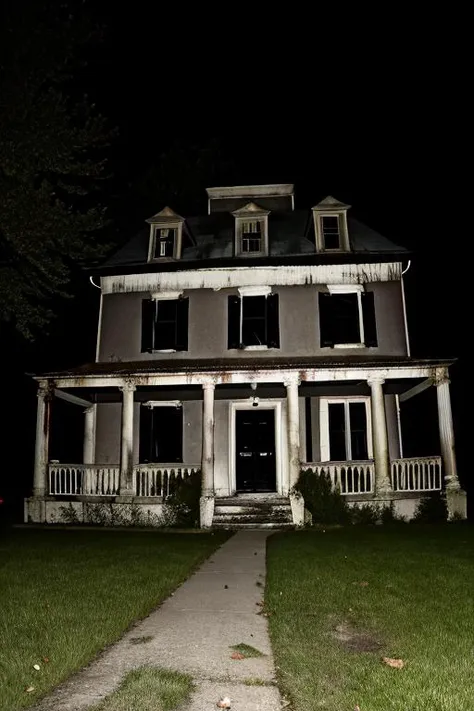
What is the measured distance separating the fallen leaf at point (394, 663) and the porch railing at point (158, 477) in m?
11.0

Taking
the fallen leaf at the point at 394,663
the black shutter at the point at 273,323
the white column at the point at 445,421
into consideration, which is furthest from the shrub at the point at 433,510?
the fallen leaf at the point at 394,663

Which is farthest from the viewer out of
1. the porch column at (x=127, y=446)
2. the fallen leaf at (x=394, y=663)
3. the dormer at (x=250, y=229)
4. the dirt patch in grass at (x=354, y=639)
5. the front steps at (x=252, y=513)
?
the dormer at (x=250, y=229)

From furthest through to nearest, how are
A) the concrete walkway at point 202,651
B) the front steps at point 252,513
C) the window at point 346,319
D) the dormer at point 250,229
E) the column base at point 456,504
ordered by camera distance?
the dormer at point 250,229
the window at point 346,319
the column base at point 456,504
the front steps at point 252,513
the concrete walkway at point 202,651

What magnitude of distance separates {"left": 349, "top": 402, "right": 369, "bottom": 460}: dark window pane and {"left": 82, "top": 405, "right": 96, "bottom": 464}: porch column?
7440mm

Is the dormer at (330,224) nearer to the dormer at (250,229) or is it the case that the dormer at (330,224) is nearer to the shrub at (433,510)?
the dormer at (250,229)

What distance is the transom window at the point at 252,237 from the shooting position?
59.7 feet

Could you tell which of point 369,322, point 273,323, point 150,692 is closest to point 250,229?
point 273,323

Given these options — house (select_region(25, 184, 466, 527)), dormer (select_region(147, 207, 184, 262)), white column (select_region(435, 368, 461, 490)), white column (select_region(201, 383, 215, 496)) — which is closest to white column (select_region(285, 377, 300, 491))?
house (select_region(25, 184, 466, 527))

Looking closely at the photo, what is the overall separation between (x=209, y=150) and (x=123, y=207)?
235 inches

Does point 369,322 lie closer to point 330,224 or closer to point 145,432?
point 330,224

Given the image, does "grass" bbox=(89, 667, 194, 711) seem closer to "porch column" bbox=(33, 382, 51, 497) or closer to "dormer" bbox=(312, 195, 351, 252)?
"porch column" bbox=(33, 382, 51, 497)

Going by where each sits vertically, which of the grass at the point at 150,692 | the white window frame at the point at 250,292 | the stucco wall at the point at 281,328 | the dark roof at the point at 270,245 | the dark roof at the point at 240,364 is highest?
the dark roof at the point at 270,245

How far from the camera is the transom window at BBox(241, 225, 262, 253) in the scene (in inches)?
717

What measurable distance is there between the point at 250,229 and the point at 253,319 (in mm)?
3048
